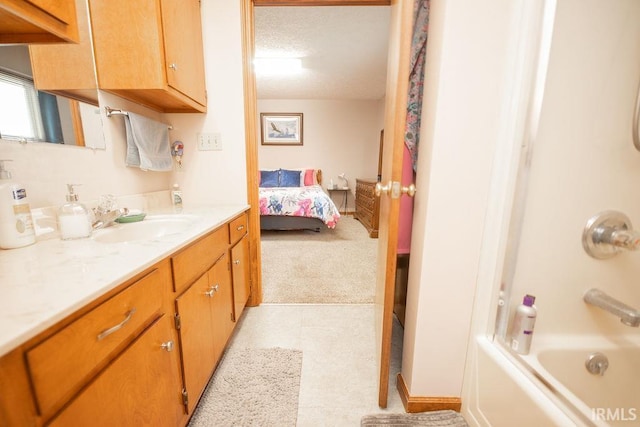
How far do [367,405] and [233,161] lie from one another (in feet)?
5.34

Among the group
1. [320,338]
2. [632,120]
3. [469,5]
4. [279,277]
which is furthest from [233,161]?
[632,120]

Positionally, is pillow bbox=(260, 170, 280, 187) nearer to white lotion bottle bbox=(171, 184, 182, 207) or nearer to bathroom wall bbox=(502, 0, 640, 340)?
white lotion bottle bbox=(171, 184, 182, 207)

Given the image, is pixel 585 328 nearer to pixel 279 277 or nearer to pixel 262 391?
pixel 262 391

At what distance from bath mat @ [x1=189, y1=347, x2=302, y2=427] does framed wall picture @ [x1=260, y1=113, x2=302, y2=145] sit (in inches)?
174

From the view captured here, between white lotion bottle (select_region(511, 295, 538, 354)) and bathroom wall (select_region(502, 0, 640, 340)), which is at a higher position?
bathroom wall (select_region(502, 0, 640, 340))

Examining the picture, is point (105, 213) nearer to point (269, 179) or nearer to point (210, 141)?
point (210, 141)

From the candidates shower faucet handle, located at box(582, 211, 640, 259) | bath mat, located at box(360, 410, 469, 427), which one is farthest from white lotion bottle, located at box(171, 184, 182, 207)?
shower faucet handle, located at box(582, 211, 640, 259)

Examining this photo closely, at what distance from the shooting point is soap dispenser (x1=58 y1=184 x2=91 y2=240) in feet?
2.82

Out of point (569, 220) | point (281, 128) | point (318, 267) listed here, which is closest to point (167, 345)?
point (569, 220)

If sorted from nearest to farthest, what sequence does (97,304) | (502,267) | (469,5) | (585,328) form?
1. (97,304)
2. (469,5)
3. (502,267)
4. (585,328)

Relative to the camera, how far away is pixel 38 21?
0.63 metres

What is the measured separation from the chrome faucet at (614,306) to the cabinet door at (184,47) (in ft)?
7.12

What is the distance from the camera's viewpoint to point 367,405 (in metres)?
1.11

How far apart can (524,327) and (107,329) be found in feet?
4.34
